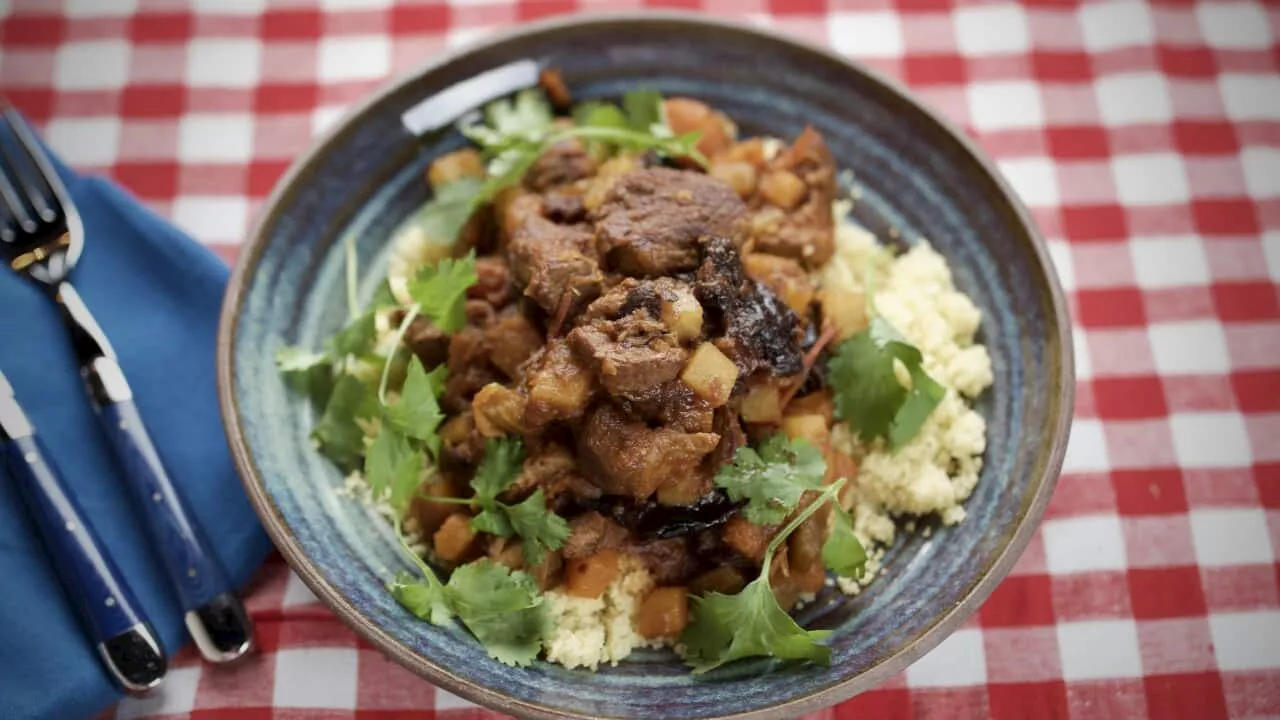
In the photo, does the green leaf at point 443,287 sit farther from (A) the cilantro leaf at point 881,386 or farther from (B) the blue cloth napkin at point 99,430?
(A) the cilantro leaf at point 881,386

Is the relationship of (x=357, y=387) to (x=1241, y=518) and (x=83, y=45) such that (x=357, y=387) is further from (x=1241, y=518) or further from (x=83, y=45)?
(x=1241, y=518)

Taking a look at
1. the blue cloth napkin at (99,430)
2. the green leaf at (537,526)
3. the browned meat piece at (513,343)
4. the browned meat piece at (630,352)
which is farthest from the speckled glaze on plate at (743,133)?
the browned meat piece at (630,352)

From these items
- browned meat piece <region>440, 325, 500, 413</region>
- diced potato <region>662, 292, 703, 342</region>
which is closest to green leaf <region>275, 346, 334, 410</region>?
browned meat piece <region>440, 325, 500, 413</region>

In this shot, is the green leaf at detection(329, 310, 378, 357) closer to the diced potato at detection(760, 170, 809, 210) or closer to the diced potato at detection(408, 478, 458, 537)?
the diced potato at detection(408, 478, 458, 537)

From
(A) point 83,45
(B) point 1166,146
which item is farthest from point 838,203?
(A) point 83,45

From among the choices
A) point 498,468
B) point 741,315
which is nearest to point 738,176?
point 741,315

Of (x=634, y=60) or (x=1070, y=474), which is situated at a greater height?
(x=634, y=60)
